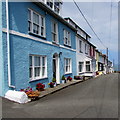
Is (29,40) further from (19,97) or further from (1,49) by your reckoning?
(19,97)

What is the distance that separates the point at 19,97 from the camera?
240 inches

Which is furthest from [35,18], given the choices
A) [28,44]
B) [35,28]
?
[28,44]

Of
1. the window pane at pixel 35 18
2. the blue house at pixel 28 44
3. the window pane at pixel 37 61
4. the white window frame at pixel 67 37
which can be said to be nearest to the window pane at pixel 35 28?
the blue house at pixel 28 44

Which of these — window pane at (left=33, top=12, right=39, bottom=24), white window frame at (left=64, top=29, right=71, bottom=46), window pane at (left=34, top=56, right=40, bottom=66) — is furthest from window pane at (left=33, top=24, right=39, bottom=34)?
white window frame at (left=64, top=29, right=71, bottom=46)

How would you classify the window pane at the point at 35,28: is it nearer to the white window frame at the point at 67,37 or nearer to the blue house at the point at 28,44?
the blue house at the point at 28,44

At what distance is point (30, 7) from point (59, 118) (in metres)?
6.89

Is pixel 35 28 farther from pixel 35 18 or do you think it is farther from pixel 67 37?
pixel 67 37

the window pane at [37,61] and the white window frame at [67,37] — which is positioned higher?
the white window frame at [67,37]

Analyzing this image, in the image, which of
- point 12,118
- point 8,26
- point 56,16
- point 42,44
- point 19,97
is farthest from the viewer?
point 56,16

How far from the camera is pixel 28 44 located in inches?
320

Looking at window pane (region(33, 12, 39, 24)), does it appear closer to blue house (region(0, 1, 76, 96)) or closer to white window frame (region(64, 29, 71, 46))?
blue house (region(0, 1, 76, 96))

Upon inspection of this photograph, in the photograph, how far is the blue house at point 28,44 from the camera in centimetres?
657

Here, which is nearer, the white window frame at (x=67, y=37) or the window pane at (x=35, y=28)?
the window pane at (x=35, y=28)

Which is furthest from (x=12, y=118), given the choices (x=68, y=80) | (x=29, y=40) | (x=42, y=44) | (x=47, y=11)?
(x=68, y=80)
